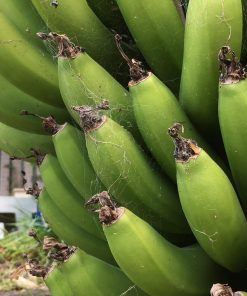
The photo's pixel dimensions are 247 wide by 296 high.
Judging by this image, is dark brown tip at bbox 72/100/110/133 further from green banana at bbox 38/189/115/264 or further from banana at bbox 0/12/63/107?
green banana at bbox 38/189/115/264

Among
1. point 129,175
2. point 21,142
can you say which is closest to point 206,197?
point 129,175

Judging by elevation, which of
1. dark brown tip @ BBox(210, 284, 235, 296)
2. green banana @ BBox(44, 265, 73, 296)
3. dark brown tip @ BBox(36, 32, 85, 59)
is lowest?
green banana @ BBox(44, 265, 73, 296)

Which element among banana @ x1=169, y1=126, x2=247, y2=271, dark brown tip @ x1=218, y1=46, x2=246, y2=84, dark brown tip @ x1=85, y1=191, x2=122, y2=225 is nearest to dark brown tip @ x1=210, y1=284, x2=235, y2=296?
banana @ x1=169, y1=126, x2=247, y2=271

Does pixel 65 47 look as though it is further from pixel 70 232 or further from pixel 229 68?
pixel 70 232

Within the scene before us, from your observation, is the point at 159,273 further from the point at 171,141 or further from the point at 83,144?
the point at 83,144

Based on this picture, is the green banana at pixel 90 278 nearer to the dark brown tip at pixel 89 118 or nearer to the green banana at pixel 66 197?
the green banana at pixel 66 197
